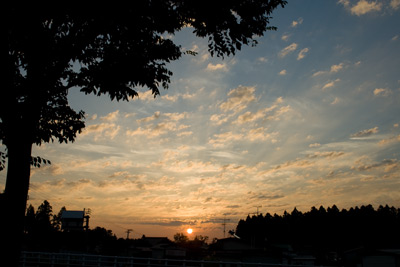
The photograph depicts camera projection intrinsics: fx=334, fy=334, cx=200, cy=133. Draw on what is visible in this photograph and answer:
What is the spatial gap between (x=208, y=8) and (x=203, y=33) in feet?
4.21

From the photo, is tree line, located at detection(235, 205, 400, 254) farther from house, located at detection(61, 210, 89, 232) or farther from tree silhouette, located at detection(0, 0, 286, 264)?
tree silhouette, located at detection(0, 0, 286, 264)

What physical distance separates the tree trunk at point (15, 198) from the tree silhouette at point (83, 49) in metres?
0.02

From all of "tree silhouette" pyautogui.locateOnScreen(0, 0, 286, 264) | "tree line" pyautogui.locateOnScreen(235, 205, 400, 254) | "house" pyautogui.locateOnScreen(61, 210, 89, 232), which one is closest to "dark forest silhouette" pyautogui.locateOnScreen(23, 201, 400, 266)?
"tree line" pyautogui.locateOnScreen(235, 205, 400, 254)

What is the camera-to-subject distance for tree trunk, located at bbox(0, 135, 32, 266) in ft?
28.6

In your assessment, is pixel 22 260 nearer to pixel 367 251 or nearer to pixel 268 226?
pixel 367 251

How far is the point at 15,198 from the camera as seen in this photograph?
9008mm

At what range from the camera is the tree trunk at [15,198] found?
871 cm

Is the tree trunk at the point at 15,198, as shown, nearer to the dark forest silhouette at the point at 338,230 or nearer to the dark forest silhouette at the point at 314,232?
the dark forest silhouette at the point at 314,232

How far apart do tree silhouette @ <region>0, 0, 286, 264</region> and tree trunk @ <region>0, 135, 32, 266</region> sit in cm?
2

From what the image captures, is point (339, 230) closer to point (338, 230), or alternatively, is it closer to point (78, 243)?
point (338, 230)

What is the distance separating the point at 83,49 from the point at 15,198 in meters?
5.39

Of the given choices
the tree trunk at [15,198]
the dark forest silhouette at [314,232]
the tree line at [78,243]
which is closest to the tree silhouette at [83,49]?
the tree trunk at [15,198]

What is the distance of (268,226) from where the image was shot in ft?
523

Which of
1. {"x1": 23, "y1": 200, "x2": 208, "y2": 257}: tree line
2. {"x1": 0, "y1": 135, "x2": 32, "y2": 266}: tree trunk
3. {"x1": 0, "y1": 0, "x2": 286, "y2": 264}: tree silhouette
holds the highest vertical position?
{"x1": 0, "y1": 0, "x2": 286, "y2": 264}: tree silhouette
